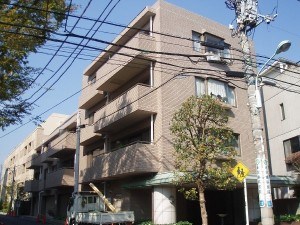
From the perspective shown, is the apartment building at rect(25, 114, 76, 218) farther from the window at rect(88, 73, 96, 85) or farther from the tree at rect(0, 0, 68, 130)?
the tree at rect(0, 0, 68, 130)

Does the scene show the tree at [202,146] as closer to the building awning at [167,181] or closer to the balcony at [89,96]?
the building awning at [167,181]

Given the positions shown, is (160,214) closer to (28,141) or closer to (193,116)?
(193,116)

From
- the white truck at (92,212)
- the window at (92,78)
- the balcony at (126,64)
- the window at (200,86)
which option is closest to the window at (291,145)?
the window at (200,86)

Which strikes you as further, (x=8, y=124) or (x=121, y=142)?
(x=121, y=142)

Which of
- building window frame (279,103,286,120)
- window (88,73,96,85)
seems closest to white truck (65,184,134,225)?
window (88,73,96,85)

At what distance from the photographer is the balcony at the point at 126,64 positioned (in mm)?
21792

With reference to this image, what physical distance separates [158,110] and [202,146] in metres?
5.88

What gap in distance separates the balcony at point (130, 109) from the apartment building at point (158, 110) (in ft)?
0.19

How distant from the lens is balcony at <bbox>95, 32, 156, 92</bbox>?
21792mm

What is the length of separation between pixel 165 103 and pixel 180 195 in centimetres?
615

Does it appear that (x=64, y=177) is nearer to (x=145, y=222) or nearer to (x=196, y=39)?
(x=145, y=222)

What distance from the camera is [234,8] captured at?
48.6 feet

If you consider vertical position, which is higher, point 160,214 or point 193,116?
point 193,116

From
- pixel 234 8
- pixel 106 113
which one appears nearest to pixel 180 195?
pixel 106 113
